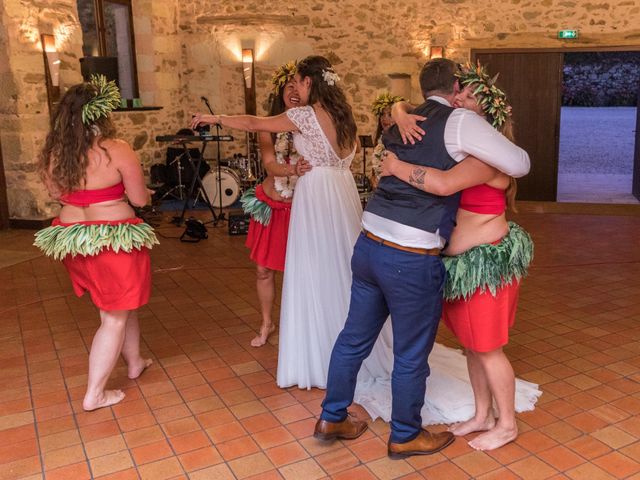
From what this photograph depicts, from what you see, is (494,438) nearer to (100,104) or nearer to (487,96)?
(487,96)

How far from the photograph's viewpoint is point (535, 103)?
30.9 ft

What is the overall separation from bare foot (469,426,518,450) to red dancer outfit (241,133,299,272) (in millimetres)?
1531

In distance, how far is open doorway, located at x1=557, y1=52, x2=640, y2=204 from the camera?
1209cm

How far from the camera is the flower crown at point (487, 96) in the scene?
248 cm

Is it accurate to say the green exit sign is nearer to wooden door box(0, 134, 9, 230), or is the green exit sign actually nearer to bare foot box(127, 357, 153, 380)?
wooden door box(0, 134, 9, 230)

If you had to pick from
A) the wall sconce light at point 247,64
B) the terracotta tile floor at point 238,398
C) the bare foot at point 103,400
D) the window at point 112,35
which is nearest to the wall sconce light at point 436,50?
the wall sconce light at point 247,64

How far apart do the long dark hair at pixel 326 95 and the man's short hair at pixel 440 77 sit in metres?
0.82

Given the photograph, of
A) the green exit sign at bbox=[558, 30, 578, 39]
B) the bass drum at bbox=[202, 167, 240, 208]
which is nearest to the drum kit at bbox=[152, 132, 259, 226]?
the bass drum at bbox=[202, 167, 240, 208]

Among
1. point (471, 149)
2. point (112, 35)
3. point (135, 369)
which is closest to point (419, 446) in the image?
point (471, 149)

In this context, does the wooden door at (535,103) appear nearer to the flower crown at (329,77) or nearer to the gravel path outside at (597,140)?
the gravel path outside at (597,140)

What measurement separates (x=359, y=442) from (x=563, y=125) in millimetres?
19457

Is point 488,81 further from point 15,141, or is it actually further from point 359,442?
point 15,141

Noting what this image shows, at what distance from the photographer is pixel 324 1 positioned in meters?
9.71

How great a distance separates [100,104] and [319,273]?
1315 mm
